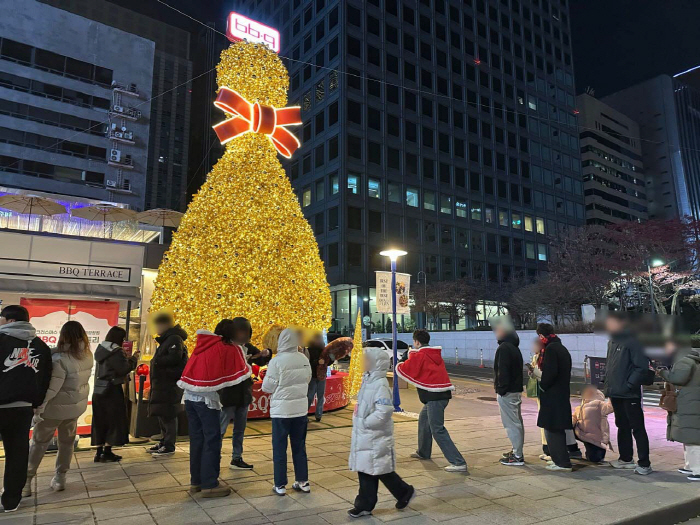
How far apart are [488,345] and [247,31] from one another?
73.9 ft

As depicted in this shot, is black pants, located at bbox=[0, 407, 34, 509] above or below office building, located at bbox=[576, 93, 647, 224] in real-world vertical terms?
below

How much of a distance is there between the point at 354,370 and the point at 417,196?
35150 mm

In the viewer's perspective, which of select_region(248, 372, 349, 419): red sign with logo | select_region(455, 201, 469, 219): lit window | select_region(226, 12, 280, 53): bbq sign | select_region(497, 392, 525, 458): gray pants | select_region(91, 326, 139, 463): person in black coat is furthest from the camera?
select_region(455, 201, 469, 219): lit window

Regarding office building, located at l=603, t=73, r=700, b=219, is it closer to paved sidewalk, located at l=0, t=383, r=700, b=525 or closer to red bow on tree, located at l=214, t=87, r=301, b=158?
red bow on tree, located at l=214, t=87, r=301, b=158

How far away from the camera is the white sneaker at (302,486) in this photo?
4.97 metres

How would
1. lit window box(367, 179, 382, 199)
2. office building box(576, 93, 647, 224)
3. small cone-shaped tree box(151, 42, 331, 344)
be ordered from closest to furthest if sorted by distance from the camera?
small cone-shaped tree box(151, 42, 331, 344)
lit window box(367, 179, 382, 199)
office building box(576, 93, 647, 224)

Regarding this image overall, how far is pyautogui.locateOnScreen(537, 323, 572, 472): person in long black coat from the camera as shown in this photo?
5961 millimetres

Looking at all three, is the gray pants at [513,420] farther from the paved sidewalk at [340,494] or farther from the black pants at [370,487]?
the black pants at [370,487]

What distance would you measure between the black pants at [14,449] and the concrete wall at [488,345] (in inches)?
823

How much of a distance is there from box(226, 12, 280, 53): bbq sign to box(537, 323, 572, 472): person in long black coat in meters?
11.8

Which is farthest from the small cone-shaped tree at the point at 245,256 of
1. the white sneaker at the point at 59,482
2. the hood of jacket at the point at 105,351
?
the white sneaker at the point at 59,482

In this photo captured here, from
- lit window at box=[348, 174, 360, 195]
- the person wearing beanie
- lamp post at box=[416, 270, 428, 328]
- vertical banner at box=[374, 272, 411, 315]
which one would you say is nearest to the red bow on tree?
vertical banner at box=[374, 272, 411, 315]

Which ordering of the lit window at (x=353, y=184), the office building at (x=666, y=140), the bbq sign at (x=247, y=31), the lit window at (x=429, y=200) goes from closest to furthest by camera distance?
the bbq sign at (x=247, y=31) → the lit window at (x=353, y=184) → the lit window at (x=429, y=200) → the office building at (x=666, y=140)

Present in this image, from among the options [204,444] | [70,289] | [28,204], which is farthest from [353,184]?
[204,444]
